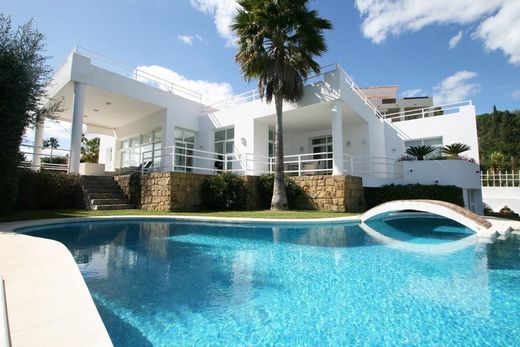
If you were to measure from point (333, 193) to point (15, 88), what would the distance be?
12.3 metres

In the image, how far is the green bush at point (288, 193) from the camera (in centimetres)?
1342

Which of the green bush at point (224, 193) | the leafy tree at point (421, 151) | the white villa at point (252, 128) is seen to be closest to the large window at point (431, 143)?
the white villa at point (252, 128)

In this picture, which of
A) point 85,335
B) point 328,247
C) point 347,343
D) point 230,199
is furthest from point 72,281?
point 230,199

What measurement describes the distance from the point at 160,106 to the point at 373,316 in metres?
16.3

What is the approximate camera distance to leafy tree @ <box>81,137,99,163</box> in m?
26.4

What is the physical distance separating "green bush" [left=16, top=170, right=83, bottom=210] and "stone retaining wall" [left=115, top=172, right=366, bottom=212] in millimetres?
2136

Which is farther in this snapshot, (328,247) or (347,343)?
(328,247)

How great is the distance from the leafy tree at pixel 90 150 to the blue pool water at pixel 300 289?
21921mm

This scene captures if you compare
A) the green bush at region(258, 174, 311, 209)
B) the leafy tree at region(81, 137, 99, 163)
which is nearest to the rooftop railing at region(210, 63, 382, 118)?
the green bush at region(258, 174, 311, 209)

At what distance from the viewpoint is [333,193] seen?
12.5 metres

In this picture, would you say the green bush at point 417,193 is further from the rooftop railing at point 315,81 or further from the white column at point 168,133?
the white column at point 168,133

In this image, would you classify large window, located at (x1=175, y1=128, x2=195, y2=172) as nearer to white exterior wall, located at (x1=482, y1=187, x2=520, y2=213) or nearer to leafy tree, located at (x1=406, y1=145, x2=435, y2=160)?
leafy tree, located at (x1=406, y1=145, x2=435, y2=160)

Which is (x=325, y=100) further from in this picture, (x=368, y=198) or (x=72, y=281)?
(x=72, y=281)

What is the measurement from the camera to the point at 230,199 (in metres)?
13.2
